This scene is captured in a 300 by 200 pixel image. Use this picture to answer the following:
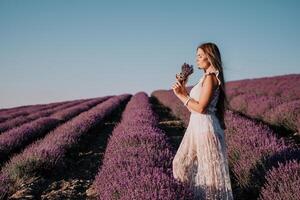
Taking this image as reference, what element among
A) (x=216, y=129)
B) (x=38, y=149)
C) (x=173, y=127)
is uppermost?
(x=216, y=129)

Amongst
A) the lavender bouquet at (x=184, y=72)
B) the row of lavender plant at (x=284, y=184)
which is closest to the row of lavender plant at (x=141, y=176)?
the row of lavender plant at (x=284, y=184)

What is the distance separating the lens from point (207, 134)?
3.99 meters

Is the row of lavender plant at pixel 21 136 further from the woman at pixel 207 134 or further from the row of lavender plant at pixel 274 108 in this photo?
the row of lavender plant at pixel 274 108

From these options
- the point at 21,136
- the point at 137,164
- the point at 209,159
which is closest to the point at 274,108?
the point at 21,136

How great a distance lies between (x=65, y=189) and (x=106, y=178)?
1920 mm

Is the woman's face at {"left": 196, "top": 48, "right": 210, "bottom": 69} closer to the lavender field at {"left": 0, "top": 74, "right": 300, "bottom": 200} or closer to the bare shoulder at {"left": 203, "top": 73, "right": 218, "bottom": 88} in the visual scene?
the bare shoulder at {"left": 203, "top": 73, "right": 218, "bottom": 88}

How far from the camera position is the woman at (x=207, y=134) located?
3.83 meters

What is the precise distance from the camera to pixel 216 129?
4.03m

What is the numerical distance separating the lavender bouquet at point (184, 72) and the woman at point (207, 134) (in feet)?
0.17

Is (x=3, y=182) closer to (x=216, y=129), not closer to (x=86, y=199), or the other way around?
(x=86, y=199)

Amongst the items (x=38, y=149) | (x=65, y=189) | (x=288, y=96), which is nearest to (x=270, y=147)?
(x=65, y=189)

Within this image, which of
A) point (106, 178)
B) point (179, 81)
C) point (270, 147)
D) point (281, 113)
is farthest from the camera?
point (281, 113)

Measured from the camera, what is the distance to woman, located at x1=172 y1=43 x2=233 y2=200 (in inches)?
151

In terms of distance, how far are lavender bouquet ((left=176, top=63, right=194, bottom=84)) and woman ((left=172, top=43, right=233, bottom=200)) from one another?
5 centimetres
